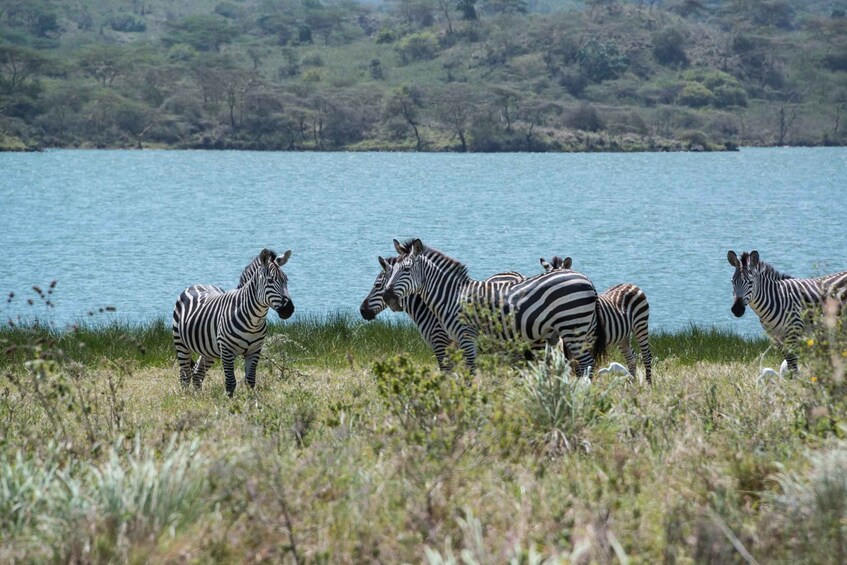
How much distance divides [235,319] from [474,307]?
287 centimetres

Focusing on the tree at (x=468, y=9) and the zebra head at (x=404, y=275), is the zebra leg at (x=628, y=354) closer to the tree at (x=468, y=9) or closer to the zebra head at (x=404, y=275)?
the zebra head at (x=404, y=275)

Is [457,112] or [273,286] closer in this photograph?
[273,286]

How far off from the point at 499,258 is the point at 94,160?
260 feet

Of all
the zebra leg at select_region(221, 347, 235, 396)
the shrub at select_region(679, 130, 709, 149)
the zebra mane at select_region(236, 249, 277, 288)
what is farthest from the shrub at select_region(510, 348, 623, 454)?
the shrub at select_region(679, 130, 709, 149)

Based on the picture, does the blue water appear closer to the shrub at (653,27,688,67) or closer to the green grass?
the green grass

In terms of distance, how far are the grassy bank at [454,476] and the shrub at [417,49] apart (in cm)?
17050

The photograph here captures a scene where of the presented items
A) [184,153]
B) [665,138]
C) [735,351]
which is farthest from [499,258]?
[665,138]

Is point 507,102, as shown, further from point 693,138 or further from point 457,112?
point 693,138

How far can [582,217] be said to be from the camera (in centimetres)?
6069

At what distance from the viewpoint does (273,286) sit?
37.6 ft

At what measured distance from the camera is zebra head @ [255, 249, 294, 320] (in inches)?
448

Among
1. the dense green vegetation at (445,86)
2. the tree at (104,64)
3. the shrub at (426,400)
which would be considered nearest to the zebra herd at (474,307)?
the shrub at (426,400)

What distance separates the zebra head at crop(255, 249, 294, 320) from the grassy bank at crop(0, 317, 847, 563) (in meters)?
1.47

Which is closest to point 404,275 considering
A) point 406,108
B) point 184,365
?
point 184,365
